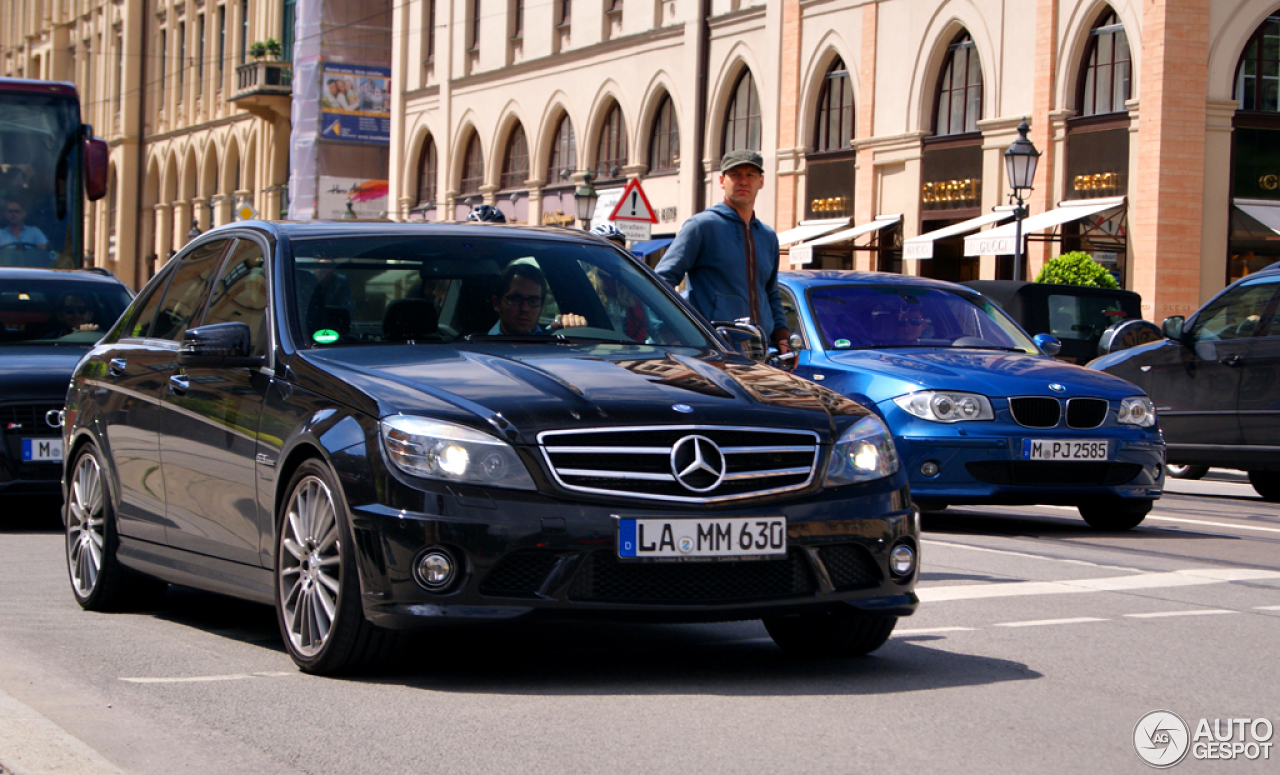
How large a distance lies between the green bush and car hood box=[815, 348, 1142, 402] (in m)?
17.2

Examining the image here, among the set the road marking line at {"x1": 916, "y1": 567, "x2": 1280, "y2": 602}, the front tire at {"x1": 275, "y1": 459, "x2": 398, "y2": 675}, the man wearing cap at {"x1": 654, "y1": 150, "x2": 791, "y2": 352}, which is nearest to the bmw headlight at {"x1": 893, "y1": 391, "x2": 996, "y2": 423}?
the man wearing cap at {"x1": 654, "y1": 150, "x2": 791, "y2": 352}

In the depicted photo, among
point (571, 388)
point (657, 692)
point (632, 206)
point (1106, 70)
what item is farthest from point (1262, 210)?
point (657, 692)

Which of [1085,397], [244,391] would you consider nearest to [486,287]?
[244,391]

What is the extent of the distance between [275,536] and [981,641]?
2568 millimetres

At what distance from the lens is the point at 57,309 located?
12.5 m

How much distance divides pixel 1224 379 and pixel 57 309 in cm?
877

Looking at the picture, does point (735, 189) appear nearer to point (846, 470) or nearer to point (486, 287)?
point (486, 287)

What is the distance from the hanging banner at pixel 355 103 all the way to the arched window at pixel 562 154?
372 inches

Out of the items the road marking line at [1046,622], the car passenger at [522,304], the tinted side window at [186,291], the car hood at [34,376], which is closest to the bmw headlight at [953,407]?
the road marking line at [1046,622]

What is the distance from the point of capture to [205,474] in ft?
21.7

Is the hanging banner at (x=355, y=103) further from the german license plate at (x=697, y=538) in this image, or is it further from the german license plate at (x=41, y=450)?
the german license plate at (x=697, y=538)

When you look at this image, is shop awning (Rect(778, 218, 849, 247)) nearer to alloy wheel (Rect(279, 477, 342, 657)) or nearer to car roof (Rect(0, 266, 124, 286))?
car roof (Rect(0, 266, 124, 286))

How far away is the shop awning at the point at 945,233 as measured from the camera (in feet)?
107

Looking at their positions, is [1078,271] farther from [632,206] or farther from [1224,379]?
[1224,379]
